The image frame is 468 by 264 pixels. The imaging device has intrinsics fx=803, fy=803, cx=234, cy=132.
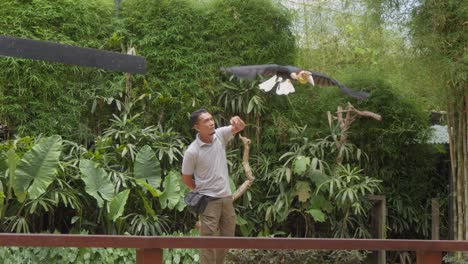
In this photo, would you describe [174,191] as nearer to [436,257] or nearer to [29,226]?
[29,226]

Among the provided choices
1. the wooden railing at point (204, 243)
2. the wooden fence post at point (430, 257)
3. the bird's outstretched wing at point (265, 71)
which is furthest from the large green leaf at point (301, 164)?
the wooden fence post at point (430, 257)

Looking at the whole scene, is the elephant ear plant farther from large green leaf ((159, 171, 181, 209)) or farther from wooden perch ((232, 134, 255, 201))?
wooden perch ((232, 134, 255, 201))

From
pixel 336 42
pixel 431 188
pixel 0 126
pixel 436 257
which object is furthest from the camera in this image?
pixel 336 42

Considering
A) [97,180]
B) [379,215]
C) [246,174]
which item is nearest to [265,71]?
[246,174]

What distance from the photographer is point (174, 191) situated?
7.67 meters

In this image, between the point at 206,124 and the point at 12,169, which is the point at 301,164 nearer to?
the point at 12,169

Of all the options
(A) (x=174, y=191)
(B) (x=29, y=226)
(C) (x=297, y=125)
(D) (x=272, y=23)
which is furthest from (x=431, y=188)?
(B) (x=29, y=226)

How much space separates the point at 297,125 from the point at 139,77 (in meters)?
1.78

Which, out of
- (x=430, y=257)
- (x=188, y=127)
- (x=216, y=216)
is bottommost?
(x=430, y=257)

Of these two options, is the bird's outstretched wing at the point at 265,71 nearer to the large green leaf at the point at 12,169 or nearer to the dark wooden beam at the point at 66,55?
the dark wooden beam at the point at 66,55

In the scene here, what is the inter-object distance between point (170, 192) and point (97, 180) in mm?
718

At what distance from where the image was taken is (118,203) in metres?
7.28

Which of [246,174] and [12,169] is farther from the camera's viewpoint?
[246,174]

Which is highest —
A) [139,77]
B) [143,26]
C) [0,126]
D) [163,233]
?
[143,26]
